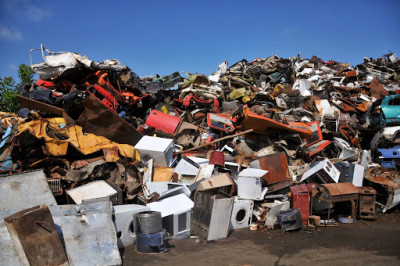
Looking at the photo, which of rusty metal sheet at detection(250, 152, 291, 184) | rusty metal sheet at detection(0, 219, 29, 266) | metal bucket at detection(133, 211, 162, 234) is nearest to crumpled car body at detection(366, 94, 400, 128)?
rusty metal sheet at detection(250, 152, 291, 184)

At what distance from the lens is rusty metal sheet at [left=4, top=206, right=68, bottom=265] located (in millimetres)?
3662

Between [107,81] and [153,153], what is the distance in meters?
3.69

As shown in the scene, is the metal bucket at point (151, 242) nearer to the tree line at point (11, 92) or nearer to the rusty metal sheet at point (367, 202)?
the rusty metal sheet at point (367, 202)

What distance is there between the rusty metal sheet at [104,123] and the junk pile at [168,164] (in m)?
0.03

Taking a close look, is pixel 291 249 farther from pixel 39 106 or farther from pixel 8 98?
pixel 8 98

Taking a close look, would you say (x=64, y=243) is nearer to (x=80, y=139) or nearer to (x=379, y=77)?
(x=80, y=139)

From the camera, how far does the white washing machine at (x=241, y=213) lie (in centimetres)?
541

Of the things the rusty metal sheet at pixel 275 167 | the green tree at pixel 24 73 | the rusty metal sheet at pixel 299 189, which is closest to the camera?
the rusty metal sheet at pixel 299 189

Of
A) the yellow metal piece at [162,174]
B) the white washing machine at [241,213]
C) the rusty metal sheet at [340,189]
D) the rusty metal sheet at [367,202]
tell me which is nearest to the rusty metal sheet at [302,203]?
the rusty metal sheet at [340,189]

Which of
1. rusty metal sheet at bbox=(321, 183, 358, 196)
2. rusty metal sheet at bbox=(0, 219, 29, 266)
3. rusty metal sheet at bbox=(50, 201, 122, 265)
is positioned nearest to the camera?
rusty metal sheet at bbox=(0, 219, 29, 266)

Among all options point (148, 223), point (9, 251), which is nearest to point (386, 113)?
point (148, 223)

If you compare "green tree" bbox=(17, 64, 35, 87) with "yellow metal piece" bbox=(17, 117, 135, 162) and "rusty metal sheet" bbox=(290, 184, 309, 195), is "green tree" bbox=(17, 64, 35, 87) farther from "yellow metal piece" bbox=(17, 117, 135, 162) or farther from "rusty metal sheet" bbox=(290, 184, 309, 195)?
"rusty metal sheet" bbox=(290, 184, 309, 195)

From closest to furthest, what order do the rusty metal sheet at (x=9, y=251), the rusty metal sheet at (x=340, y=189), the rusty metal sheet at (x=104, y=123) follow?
the rusty metal sheet at (x=9, y=251), the rusty metal sheet at (x=340, y=189), the rusty metal sheet at (x=104, y=123)

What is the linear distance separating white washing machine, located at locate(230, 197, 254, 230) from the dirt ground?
132 millimetres
